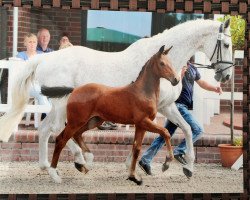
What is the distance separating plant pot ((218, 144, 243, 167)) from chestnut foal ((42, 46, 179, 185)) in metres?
0.40

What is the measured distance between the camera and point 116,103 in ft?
12.1

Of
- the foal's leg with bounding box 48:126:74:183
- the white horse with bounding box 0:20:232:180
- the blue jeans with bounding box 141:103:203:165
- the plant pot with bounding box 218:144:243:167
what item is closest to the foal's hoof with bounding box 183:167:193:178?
the white horse with bounding box 0:20:232:180

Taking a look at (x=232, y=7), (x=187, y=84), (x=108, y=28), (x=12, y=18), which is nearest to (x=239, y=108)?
(x=187, y=84)

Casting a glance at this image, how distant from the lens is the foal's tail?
146 inches

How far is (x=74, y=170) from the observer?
373 centimetres

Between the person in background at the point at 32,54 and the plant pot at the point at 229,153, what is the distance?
42.5 inches

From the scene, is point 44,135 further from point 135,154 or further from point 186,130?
point 186,130

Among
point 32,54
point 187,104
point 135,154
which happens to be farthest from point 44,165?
point 187,104

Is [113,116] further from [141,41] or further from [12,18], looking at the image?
[12,18]

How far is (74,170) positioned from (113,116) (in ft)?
1.28

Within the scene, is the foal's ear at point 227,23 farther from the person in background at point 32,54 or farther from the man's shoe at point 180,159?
the person in background at point 32,54

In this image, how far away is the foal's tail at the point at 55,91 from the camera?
12.1ft

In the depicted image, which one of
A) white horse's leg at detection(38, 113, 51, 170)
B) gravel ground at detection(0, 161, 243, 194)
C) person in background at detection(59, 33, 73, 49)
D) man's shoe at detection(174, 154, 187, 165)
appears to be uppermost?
person in background at detection(59, 33, 73, 49)

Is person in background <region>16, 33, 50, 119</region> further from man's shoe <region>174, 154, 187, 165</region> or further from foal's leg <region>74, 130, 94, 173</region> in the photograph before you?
man's shoe <region>174, 154, 187, 165</region>
